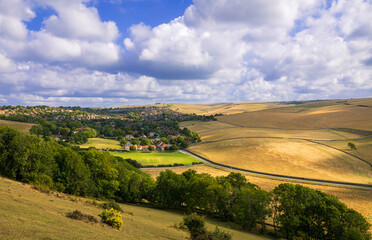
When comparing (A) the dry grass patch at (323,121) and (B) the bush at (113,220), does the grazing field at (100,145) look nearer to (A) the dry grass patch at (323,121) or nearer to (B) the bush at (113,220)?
(A) the dry grass patch at (323,121)

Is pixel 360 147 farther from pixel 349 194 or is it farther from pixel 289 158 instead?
pixel 349 194

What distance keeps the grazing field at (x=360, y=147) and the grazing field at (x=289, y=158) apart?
433 cm

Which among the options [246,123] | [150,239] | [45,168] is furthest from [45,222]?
[246,123]

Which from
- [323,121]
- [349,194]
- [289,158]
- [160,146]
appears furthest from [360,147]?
[160,146]

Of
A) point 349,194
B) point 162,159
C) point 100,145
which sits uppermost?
point 349,194

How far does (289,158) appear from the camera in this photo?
232 ft

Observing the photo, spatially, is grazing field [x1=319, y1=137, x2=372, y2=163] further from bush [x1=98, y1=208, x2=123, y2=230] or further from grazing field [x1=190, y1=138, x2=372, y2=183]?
bush [x1=98, y1=208, x2=123, y2=230]

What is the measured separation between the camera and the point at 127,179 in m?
37.0

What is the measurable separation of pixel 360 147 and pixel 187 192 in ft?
249

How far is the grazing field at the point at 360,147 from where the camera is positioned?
220 feet

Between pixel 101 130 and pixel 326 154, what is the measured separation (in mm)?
135523

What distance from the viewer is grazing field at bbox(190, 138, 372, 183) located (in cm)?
5825

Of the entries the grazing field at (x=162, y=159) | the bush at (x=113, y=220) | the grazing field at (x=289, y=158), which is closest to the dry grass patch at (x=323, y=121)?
the grazing field at (x=289, y=158)

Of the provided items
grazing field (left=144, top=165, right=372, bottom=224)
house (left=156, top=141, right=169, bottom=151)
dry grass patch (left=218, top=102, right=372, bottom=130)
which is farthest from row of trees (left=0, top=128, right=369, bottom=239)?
dry grass patch (left=218, top=102, right=372, bottom=130)
